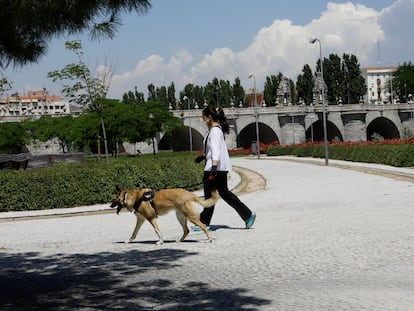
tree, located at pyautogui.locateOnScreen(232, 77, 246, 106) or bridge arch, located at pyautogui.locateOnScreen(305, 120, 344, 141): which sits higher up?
tree, located at pyautogui.locateOnScreen(232, 77, 246, 106)

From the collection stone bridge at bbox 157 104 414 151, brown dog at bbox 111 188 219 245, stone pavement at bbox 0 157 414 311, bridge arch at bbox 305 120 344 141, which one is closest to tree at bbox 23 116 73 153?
stone bridge at bbox 157 104 414 151

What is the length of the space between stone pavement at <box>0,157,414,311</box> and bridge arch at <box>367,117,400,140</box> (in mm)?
75799

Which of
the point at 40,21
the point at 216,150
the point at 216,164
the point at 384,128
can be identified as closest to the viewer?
the point at 40,21

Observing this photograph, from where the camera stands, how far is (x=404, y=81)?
346ft

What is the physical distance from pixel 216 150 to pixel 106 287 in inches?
146

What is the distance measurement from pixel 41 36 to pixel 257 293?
3182 mm

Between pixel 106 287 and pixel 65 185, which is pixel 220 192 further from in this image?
pixel 65 185

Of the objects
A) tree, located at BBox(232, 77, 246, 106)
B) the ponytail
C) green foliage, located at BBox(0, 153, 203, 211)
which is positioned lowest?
green foliage, located at BBox(0, 153, 203, 211)

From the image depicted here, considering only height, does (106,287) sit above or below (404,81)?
below

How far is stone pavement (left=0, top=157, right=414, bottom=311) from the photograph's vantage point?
5.19 metres

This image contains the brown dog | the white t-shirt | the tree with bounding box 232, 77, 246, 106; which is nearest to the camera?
the brown dog

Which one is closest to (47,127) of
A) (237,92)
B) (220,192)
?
(237,92)

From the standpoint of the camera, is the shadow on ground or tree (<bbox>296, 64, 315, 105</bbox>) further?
tree (<bbox>296, 64, 315, 105</bbox>)

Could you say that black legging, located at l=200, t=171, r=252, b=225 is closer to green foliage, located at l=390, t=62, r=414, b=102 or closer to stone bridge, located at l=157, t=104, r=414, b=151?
stone bridge, located at l=157, t=104, r=414, b=151
